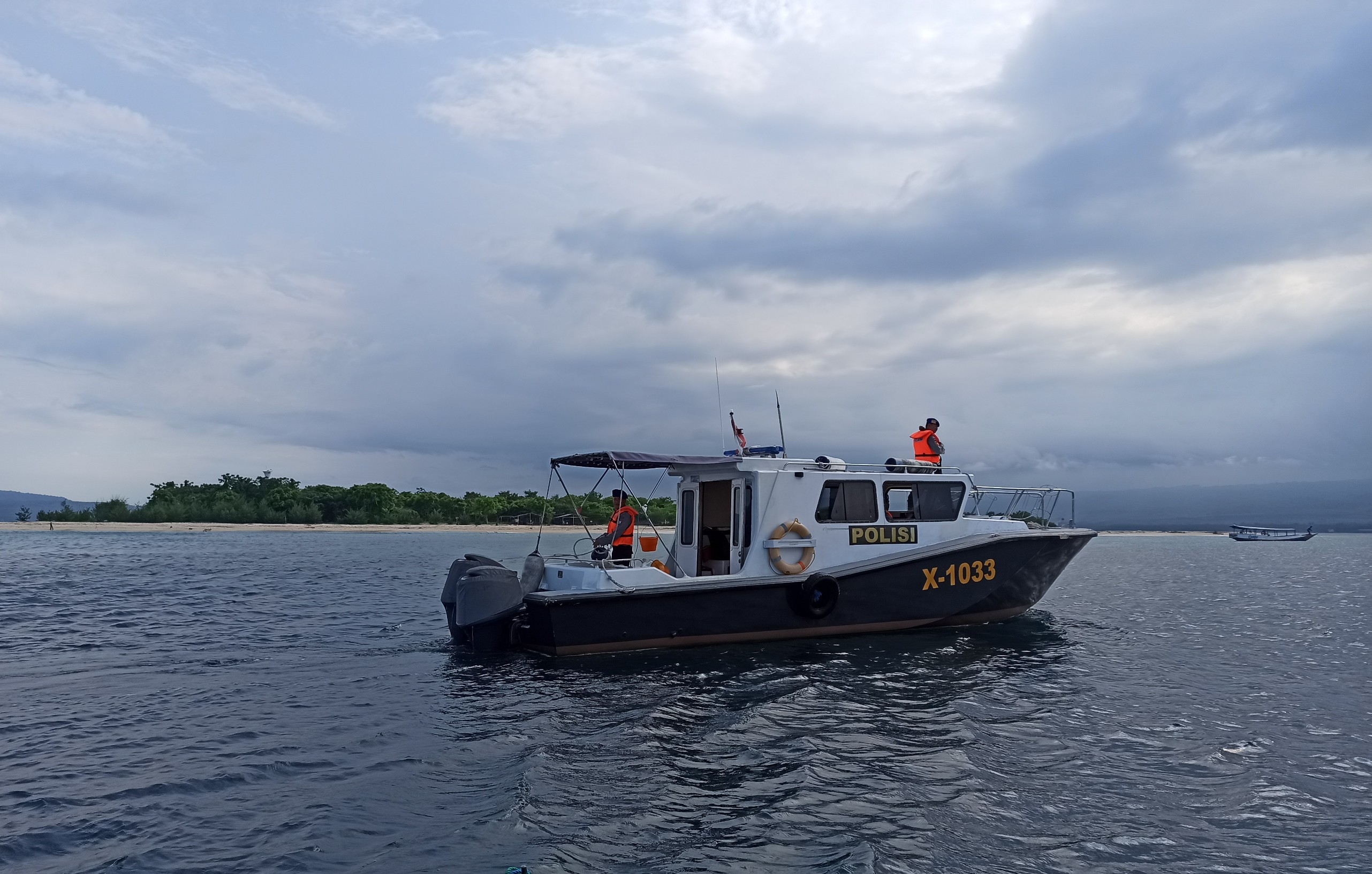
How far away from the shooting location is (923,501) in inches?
599

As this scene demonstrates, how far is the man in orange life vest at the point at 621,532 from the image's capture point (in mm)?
13984

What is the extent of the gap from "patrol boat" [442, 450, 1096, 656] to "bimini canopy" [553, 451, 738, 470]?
0.11ft

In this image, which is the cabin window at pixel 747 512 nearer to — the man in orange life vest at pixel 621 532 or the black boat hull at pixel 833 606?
the black boat hull at pixel 833 606

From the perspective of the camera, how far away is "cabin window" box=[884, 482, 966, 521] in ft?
49.0

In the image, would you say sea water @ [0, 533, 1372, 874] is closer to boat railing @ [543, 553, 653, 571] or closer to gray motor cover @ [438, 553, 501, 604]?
gray motor cover @ [438, 553, 501, 604]

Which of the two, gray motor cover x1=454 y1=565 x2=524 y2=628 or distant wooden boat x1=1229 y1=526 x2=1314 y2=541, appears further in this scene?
distant wooden boat x1=1229 y1=526 x2=1314 y2=541

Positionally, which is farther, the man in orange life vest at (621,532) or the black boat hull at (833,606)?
the man in orange life vest at (621,532)

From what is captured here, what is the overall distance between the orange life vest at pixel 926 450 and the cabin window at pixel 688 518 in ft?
14.0

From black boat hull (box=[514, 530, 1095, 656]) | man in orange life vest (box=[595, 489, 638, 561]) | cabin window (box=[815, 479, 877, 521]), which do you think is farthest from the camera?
cabin window (box=[815, 479, 877, 521])

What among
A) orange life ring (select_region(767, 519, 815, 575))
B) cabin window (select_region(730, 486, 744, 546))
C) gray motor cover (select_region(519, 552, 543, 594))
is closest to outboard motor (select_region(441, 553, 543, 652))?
gray motor cover (select_region(519, 552, 543, 594))

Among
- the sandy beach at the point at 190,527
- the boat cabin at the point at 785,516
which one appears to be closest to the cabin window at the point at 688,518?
the boat cabin at the point at 785,516

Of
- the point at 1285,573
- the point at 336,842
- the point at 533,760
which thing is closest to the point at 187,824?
the point at 336,842

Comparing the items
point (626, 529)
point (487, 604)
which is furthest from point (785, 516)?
point (487, 604)

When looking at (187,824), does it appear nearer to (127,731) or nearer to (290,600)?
(127,731)
